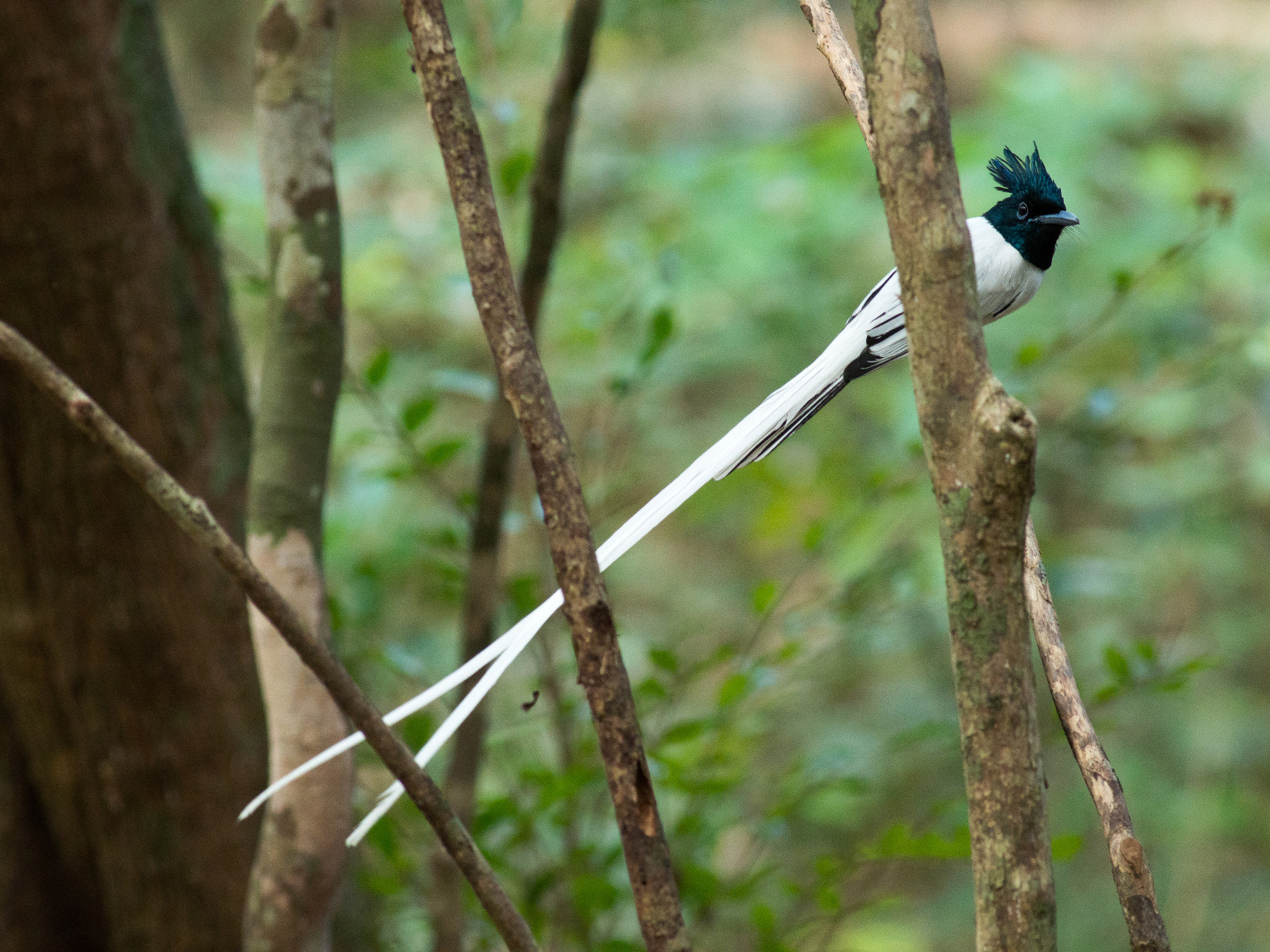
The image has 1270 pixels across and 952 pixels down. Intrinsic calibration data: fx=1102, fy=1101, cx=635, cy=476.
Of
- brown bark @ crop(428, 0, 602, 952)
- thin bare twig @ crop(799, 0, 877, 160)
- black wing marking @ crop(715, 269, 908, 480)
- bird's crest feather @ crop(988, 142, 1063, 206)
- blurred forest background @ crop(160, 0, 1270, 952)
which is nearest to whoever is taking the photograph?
thin bare twig @ crop(799, 0, 877, 160)

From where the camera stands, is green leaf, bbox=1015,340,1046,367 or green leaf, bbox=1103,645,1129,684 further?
green leaf, bbox=1015,340,1046,367

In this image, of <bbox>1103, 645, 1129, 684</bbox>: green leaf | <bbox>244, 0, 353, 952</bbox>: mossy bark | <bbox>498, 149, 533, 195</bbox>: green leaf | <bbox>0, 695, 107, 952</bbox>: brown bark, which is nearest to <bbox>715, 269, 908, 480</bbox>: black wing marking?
<bbox>244, 0, 353, 952</bbox>: mossy bark

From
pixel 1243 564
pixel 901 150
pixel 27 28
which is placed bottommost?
pixel 901 150

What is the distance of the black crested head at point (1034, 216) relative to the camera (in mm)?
1302

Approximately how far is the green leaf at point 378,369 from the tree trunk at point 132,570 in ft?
0.81

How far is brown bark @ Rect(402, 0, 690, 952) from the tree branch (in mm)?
120

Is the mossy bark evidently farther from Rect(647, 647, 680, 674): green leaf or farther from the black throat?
the black throat

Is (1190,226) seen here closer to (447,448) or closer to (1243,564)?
(1243,564)

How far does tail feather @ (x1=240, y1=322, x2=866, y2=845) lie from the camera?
928 millimetres

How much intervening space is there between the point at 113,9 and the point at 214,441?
2.23ft

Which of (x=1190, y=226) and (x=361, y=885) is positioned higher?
(x=1190, y=226)

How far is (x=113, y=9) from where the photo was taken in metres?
1.68

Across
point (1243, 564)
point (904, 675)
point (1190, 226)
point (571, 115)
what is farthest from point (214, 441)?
point (1243, 564)

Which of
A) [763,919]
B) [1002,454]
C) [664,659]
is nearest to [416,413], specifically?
[664,659]
